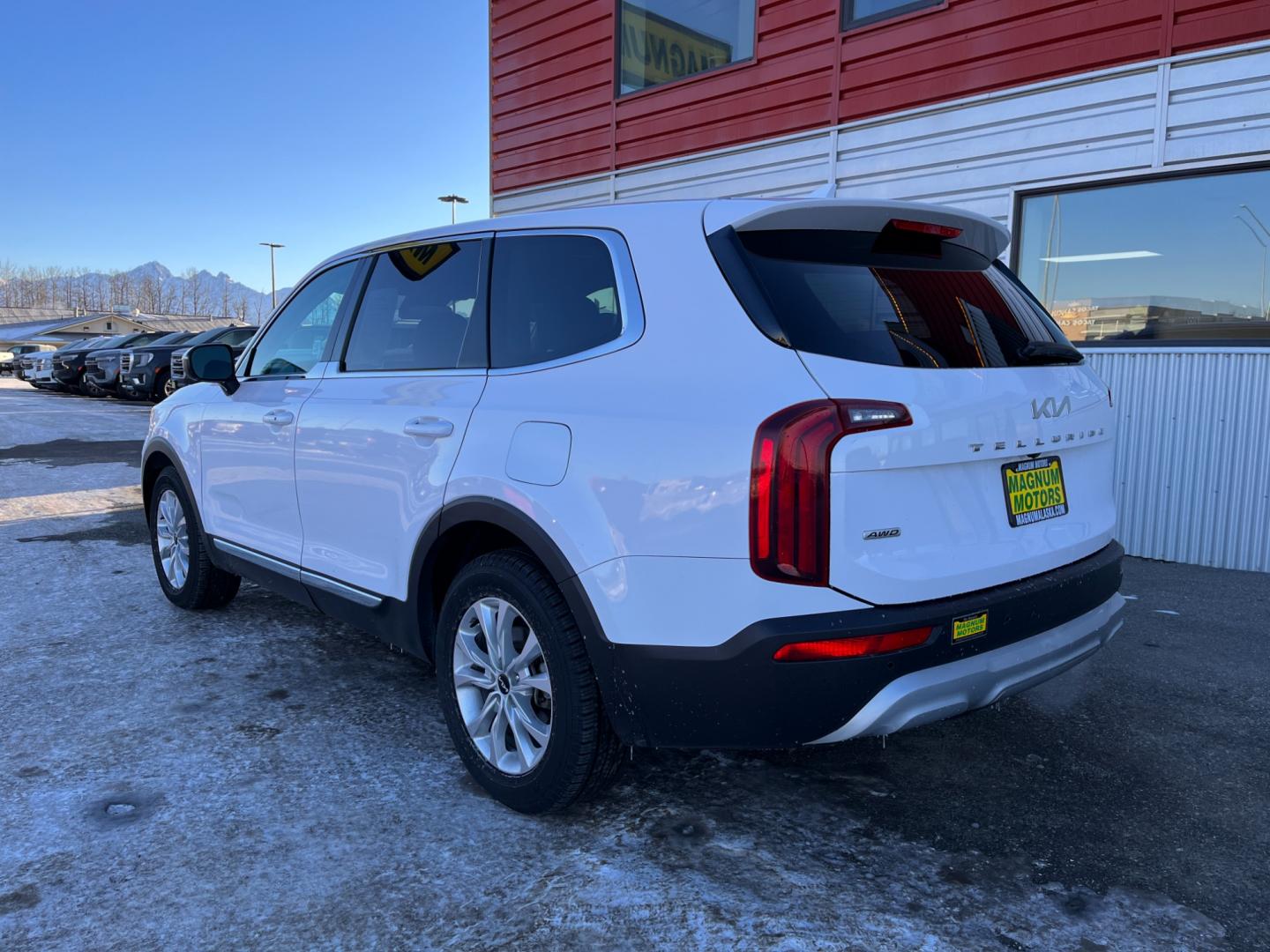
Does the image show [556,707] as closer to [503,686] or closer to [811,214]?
[503,686]

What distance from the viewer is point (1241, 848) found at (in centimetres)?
268

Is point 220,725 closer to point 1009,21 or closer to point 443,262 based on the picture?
point 443,262

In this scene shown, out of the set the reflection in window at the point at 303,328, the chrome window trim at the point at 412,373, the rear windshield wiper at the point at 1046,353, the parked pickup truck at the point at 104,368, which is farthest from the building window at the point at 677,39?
the parked pickup truck at the point at 104,368

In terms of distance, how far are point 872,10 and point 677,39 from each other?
233cm

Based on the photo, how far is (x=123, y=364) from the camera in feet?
68.9

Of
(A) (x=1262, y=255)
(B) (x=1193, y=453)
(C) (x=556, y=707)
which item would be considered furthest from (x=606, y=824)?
(A) (x=1262, y=255)

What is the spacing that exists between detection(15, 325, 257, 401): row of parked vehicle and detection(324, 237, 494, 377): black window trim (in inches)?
556

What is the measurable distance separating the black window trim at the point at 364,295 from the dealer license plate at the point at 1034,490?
1622 millimetres

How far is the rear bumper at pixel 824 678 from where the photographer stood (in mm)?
2238

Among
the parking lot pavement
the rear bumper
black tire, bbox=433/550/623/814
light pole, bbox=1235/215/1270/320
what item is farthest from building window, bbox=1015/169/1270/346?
black tire, bbox=433/550/623/814

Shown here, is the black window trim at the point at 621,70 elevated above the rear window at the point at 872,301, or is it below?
above

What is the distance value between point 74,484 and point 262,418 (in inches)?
255

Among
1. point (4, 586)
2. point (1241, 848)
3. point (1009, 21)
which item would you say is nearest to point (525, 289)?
point (1241, 848)

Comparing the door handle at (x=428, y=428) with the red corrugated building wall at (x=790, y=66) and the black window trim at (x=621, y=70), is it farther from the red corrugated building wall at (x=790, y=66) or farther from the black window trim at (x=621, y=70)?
the black window trim at (x=621, y=70)
